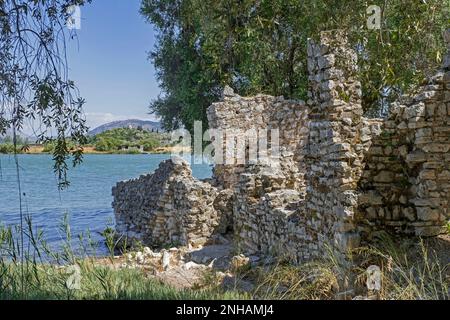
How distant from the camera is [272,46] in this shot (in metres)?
18.2

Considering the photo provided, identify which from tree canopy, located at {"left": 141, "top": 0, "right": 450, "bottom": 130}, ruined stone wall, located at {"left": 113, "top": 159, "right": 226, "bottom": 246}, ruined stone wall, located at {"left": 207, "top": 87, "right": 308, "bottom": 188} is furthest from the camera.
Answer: ruined stone wall, located at {"left": 207, "top": 87, "right": 308, "bottom": 188}

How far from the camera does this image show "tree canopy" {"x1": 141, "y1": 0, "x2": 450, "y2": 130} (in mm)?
6953

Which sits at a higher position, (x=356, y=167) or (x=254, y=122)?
(x=254, y=122)

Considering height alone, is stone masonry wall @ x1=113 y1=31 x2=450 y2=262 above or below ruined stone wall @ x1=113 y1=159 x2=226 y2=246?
above

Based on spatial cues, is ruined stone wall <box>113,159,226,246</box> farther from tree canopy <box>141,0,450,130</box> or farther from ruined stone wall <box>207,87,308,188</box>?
tree canopy <box>141,0,450,130</box>

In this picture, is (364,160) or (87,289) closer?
(87,289)

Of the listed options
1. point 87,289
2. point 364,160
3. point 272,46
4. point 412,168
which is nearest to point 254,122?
point 272,46

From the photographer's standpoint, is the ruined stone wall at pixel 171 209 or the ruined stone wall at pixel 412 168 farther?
the ruined stone wall at pixel 171 209

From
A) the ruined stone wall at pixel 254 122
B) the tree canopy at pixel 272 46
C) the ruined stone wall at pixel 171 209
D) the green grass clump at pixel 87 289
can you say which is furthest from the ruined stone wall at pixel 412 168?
the ruined stone wall at pixel 254 122

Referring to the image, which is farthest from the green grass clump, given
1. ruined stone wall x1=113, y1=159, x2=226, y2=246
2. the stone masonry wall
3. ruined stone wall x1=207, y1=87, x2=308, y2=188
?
ruined stone wall x1=207, y1=87, x2=308, y2=188

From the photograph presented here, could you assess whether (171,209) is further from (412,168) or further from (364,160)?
(412,168)

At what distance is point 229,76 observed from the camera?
705 cm

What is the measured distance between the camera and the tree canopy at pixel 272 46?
22.8 feet

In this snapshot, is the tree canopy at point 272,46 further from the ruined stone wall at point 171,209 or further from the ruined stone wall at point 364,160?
the ruined stone wall at point 171,209
